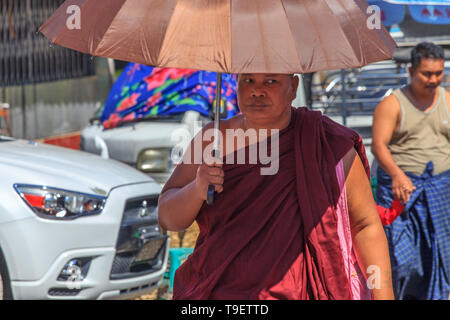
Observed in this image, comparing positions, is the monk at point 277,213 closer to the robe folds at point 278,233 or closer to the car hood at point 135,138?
the robe folds at point 278,233

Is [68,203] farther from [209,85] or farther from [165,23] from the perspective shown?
[209,85]

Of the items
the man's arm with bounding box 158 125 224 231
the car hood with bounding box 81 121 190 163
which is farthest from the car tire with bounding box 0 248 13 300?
the car hood with bounding box 81 121 190 163

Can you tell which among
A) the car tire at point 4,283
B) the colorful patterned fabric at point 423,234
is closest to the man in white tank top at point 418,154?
the colorful patterned fabric at point 423,234

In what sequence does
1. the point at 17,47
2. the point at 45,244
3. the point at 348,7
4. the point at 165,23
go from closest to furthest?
the point at 165,23 < the point at 348,7 < the point at 45,244 < the point at 17,47

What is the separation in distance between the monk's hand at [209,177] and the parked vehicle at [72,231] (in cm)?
260

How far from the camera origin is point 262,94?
2830 millimetres

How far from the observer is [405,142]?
5793mm

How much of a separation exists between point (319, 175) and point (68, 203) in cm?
282

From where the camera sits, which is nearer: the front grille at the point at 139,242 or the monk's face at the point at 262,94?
the monk's face at the point at 262,94

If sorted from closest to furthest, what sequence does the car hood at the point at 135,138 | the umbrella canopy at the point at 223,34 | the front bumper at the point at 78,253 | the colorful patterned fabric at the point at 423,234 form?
the umbrella canopy at the point at 223,34
the front bumper at the point at 78,253
the colorful patterned fabric at the point at 423,234
the car hood at the point at 135,138

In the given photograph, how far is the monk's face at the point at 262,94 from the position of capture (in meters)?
2.81

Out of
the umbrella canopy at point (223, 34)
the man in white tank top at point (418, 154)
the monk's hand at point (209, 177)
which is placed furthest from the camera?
the man in white tank top at point (418, 154)
